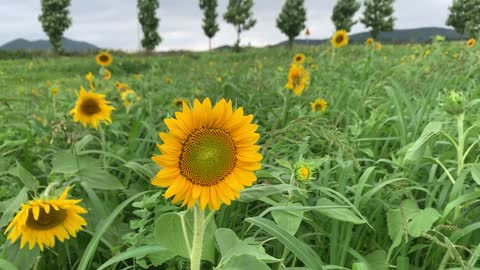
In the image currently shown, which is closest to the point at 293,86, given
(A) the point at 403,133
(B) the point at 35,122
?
(A) the point at 403,133

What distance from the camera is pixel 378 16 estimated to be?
32906 mm

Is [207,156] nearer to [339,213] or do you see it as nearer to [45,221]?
[339,213]

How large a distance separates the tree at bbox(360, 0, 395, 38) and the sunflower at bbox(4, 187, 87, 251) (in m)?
33.0

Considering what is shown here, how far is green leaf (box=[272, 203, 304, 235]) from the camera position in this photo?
111 centimetres

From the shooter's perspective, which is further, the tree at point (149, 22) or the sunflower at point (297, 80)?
the tree at point (149, 22)

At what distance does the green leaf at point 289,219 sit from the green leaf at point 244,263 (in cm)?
22

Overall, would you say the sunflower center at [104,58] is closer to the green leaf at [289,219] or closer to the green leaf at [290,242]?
the green leaf at [289,219]

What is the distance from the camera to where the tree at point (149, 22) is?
32219 millimetres

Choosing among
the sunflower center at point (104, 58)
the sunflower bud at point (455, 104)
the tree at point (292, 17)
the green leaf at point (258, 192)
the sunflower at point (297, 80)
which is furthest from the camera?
the tree at point (292, 17)

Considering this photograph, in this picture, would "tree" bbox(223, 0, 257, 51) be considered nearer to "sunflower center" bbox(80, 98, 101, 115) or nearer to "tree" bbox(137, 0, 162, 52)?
"tree" bbox(137, 0, 162, 52)

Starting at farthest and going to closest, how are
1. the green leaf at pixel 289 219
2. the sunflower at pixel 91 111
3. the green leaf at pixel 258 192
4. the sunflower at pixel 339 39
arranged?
1. the sunflower at pixel 339 39
2. the sunflower at pixel 91 111
3. the green leaf at pixel 289 219
4. the green leaf at pixel 258 192

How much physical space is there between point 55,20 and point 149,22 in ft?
20.4

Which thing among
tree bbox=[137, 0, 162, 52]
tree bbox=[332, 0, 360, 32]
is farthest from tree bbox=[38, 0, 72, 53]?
tree bbox=[332, 0, 360, 32]

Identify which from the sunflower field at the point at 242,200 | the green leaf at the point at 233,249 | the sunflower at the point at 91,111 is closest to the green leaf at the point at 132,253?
the sunflower field at the point at 242,200
